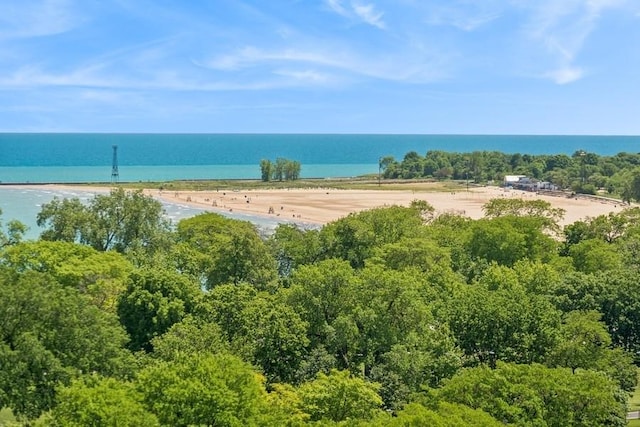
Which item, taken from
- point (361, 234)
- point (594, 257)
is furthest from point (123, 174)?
point (594, 257)

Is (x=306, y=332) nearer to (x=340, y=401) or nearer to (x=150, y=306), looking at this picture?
(x=150, y=306)

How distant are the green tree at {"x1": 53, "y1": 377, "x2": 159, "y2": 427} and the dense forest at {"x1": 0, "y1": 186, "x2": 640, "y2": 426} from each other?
5cm

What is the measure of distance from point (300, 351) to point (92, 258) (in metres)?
14.7

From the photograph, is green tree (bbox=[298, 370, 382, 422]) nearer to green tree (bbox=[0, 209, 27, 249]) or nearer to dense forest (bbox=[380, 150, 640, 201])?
green tree (bbox=[0, 209, 27, 249])

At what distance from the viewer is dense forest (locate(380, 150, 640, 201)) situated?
156250 mm

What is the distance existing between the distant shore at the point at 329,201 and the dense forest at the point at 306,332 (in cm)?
4921

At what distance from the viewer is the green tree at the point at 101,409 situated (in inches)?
609

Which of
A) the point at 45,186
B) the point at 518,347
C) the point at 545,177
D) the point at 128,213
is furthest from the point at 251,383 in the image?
the point at 545,177

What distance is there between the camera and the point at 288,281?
117 ft

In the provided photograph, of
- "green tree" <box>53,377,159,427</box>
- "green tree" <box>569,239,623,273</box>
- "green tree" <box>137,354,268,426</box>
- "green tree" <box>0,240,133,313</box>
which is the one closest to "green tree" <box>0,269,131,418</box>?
"green tree" <box>53,377,159,427</box>

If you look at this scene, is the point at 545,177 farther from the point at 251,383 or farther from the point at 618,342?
the point at 251,383

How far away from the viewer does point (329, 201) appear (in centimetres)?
11388

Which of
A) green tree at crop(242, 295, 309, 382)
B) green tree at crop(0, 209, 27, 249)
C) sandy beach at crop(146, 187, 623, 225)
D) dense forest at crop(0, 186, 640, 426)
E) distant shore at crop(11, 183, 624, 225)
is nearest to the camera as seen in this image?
dense forest at crop(0, 186, 640, 426)

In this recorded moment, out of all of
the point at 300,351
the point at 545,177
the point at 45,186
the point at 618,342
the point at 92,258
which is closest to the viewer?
the point at 300,351
